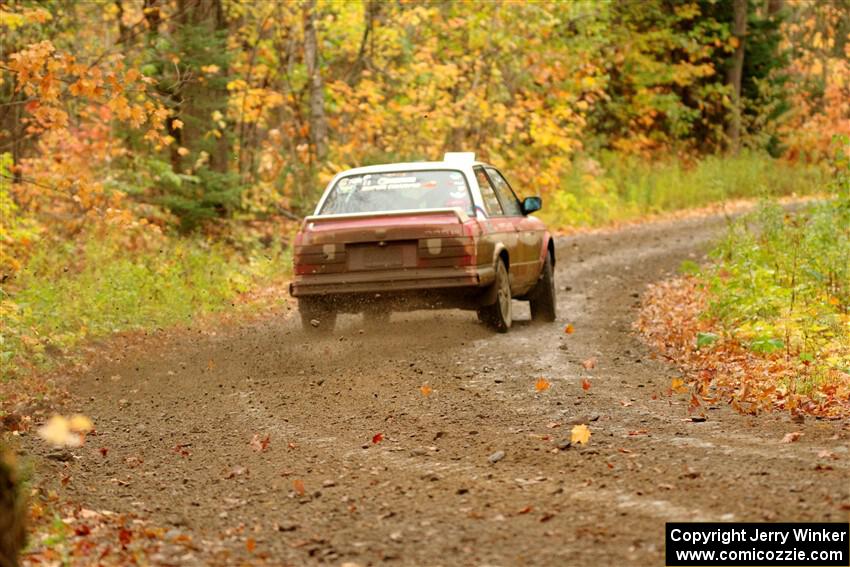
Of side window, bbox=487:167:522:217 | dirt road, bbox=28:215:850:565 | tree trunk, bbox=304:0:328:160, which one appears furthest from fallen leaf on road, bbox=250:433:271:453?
tree trunk, bbox=304:0:328:160

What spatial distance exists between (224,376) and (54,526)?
5.08 metres

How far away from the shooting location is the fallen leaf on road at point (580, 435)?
7270 mm

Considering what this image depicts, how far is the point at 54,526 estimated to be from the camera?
224 inches

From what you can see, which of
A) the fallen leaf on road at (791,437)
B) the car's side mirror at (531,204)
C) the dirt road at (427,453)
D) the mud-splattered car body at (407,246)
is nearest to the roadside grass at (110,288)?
the dirt road at (427,453)

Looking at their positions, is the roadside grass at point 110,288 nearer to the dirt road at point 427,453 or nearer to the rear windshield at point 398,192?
the dirt road at point 427,453

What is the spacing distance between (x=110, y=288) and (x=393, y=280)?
4419 mm

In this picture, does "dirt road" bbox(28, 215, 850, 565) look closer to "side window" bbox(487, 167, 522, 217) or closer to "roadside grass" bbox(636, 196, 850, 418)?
"roadside grass" bbox(636, 196, 850, 418)

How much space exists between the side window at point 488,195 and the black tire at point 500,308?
602mm

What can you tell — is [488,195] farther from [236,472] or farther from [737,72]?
[737,72]

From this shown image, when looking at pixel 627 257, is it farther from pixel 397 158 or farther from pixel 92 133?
pixel 92 133

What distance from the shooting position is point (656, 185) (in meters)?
30.5

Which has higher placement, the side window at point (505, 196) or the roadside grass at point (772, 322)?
the side window at point (505, 196)

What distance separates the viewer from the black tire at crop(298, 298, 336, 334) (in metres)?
12.1

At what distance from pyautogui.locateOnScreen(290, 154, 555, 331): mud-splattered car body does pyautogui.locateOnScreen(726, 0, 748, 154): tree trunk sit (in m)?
24.4
